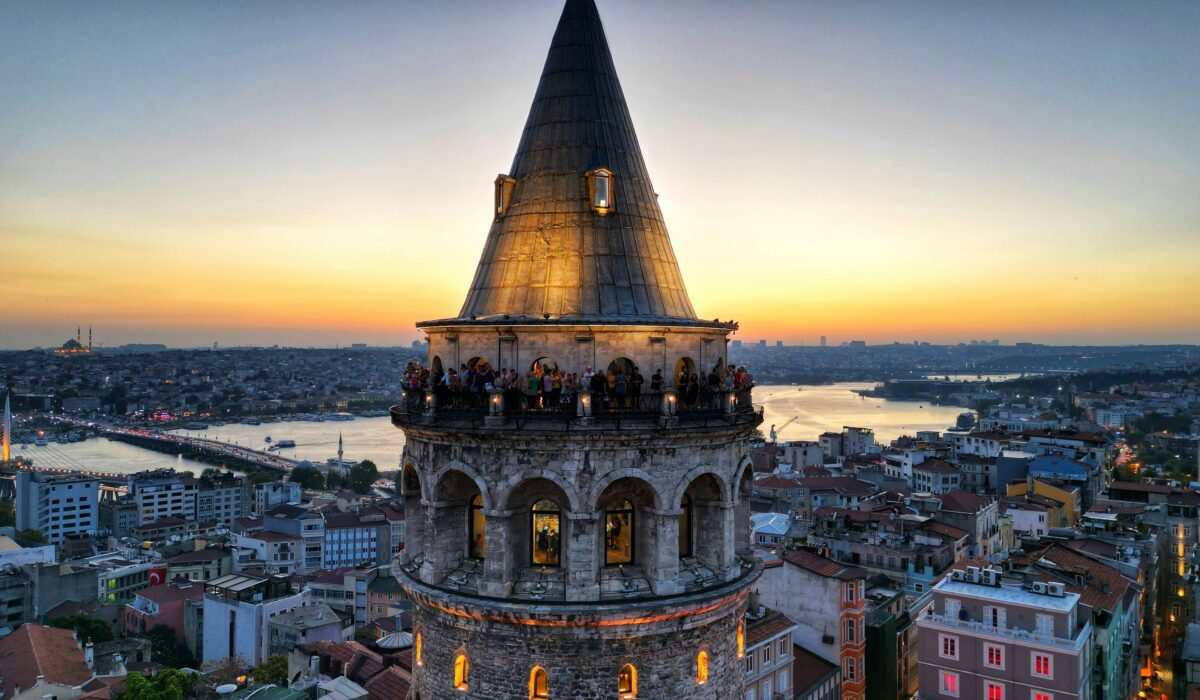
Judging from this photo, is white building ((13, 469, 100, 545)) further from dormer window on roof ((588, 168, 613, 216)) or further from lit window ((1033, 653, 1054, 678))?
dormer window on roof ((588, 168, 613, 216))

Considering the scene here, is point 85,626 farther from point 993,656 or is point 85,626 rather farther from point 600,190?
point 600,190

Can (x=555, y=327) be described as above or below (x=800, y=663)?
above

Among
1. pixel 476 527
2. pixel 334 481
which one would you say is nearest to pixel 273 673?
pixel 476 527

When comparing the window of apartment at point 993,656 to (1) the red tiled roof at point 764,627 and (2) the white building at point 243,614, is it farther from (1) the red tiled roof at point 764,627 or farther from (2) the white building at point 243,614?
(2) the white building at point 243,614

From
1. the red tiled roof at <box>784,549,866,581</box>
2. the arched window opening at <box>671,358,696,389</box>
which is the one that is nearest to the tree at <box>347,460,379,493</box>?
the red tiled roof at <box>784,549,866,581</box>

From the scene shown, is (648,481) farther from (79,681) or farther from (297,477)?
(297,477)

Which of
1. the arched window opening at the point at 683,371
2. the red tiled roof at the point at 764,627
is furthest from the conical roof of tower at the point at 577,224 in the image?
the red tiled roof at the point at 764,627

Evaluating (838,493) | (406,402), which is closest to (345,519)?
(838,493)
